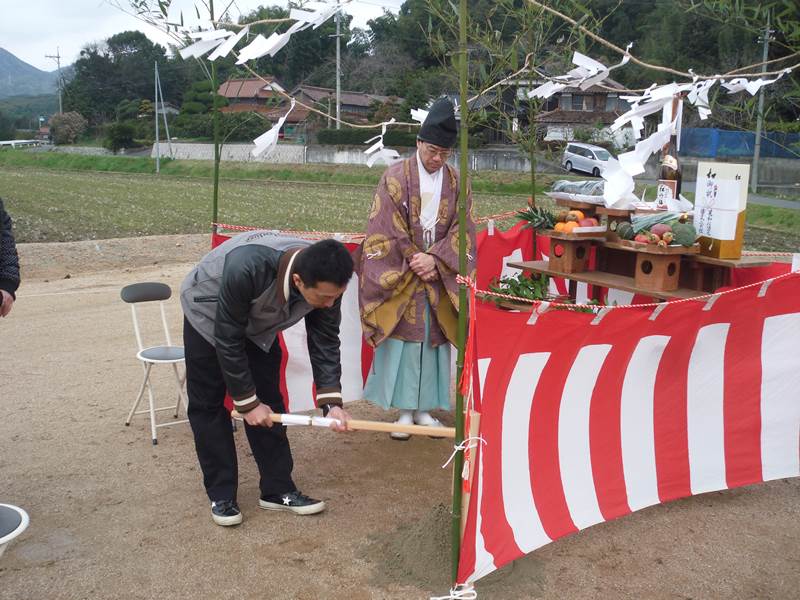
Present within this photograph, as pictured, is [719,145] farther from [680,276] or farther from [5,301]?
[5,301]

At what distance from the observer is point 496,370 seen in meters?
2.96

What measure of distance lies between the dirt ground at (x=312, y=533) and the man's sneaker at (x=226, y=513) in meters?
0.04

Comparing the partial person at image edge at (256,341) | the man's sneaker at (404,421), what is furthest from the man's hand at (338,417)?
the man's sneaker at (404,421)

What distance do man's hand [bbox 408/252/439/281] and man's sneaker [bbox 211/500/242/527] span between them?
1.56 metres

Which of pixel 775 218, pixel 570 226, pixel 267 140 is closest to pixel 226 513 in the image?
pixel 267 140

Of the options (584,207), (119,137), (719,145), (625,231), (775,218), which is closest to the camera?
(625,231)

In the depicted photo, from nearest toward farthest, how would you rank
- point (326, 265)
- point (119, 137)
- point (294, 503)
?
1. point (326, 265)
2. point (294, 503)
3. point (119, 137)

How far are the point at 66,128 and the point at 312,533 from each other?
60.0 meters

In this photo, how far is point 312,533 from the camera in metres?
3.57

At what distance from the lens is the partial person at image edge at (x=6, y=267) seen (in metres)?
3.66

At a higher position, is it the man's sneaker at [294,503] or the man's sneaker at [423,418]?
the man's sneaker at [423,418]

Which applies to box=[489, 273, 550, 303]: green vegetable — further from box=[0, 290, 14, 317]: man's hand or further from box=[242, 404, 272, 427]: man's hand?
box=[0, 290, 14, 317]: man's hand

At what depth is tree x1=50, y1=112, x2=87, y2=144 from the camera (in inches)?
2229

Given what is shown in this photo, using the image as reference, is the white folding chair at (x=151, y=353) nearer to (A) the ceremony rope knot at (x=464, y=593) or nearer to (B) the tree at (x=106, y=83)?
(A) the ceremony rope knot at (x=464, y=593)
